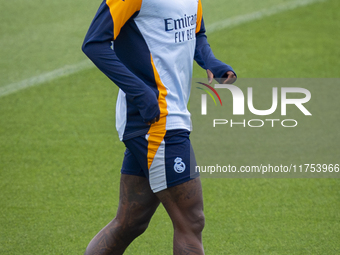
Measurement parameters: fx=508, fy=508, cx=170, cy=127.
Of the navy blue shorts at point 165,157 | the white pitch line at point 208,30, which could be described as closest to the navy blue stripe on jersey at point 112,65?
the navy blue shorts at point 165,157

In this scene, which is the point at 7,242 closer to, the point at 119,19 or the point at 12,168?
the point at 12,168

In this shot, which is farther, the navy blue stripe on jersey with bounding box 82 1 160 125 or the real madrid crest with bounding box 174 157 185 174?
the real madrid crest with bounding box 174 157 185 174

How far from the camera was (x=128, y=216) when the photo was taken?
2.57 m

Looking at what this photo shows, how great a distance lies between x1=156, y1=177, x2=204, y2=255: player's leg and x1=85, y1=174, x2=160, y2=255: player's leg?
0.22 meters

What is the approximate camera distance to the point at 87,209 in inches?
146

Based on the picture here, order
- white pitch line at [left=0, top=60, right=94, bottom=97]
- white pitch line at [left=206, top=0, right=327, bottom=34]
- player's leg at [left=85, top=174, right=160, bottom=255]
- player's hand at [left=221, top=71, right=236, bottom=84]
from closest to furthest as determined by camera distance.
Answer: player's hand at [left=221, top=71, right=236, bottom=84] < player's leg at [left=85, top=174, right=160, bottom=255] < white pitch line at [left=0, top=60, right=94, bottom=97] < white pitch line at [left=206, top=0, right=327, bottom=34]

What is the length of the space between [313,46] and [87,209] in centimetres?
447

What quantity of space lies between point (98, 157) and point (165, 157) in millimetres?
2301

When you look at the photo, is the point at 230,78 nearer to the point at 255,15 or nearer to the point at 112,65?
the point at 112,65

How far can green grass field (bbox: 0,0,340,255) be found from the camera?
3373mm

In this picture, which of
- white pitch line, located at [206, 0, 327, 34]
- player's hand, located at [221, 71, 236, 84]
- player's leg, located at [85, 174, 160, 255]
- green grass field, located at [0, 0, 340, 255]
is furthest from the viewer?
white pitch line, located at [206, 0, 327, 34]

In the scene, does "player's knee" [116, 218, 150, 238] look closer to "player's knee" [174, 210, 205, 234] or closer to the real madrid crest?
"player's knee" [174, 210, 205, 234]

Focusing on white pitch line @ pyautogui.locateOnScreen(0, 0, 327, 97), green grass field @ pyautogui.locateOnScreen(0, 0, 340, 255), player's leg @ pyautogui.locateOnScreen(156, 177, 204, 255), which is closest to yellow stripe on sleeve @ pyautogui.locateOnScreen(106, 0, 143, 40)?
player's leg @ pyautogui.locateOnScreen(156, 177, 204, 255)

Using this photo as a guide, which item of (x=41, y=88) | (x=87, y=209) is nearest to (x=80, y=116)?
(x=41, y=88)
